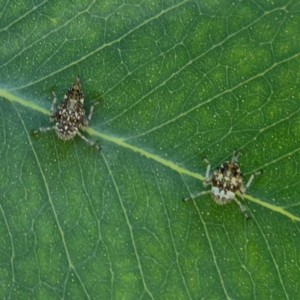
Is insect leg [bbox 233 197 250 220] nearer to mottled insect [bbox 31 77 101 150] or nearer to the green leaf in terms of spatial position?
the green leaf

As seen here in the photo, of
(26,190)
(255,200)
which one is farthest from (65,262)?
(255,200)

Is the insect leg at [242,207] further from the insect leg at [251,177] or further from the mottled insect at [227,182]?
the insect leg at [251,177]

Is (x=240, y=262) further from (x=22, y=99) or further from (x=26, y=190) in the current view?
(x=22, y=99)

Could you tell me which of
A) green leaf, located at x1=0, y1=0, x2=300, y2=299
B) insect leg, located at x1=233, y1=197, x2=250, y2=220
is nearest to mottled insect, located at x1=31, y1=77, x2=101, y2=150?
green leaf, located at x1=0, y1=0, x2=300, y2=299

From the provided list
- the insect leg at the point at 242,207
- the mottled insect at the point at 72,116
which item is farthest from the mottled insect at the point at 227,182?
the mottled insect at the point at 72,116

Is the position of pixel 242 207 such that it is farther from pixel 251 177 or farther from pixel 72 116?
pixel 72 116

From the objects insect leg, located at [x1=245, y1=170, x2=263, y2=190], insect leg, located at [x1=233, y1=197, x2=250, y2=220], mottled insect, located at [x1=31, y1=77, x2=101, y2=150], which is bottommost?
insect leg, located at [x1=233, y1=197, x2=250, y2=220]
